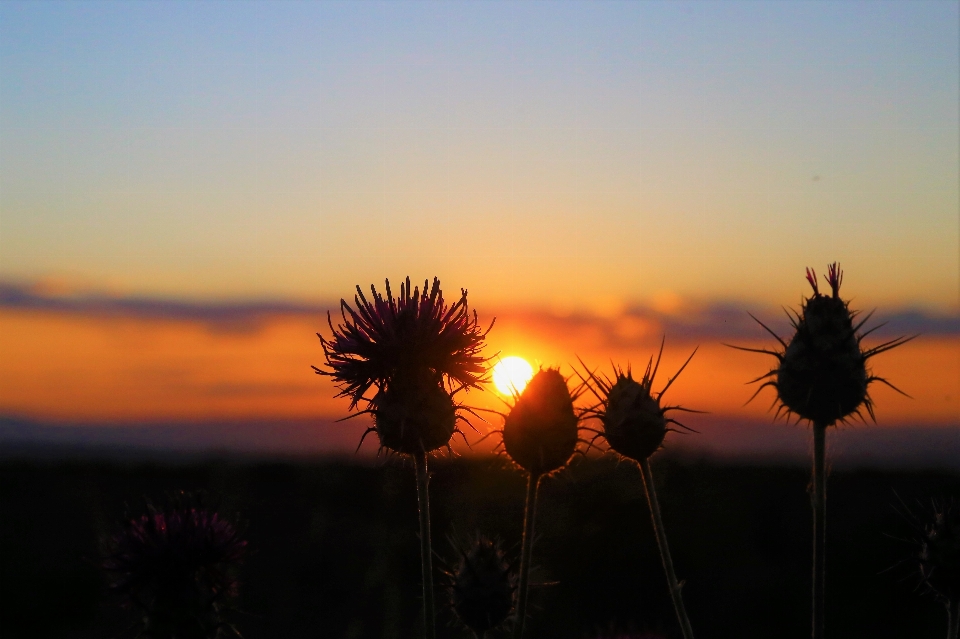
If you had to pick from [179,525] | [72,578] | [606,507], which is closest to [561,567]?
[606,507]

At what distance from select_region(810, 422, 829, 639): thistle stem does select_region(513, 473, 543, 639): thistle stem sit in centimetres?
168

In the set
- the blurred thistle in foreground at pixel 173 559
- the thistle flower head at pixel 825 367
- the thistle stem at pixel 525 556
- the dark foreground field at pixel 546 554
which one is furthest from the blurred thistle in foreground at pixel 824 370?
the dark foreground field at pixel 546 554

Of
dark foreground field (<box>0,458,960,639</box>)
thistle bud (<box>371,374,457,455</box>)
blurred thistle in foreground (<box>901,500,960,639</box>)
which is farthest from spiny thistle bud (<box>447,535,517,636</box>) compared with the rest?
dark foreground field (<box>0,458,960,639</box>)

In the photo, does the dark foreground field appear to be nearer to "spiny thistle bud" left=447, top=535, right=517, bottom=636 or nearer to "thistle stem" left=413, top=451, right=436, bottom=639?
"spiny thistle bud" left=447, top=535, right=517, bottom=636

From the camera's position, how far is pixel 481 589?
6316mm

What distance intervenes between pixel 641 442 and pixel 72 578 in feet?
98.9

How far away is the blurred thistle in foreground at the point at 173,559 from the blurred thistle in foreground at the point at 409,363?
4.76 ft

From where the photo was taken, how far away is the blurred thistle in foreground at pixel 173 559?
22.7 feet

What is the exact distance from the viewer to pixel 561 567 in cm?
3147

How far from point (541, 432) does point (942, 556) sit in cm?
273

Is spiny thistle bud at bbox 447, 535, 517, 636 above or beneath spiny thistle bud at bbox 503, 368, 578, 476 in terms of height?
beneath

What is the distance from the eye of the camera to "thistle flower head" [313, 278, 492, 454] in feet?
23.7

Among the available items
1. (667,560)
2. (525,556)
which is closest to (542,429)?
(525,556)

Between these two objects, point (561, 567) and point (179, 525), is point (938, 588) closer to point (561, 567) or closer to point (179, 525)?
point (179, 525)
